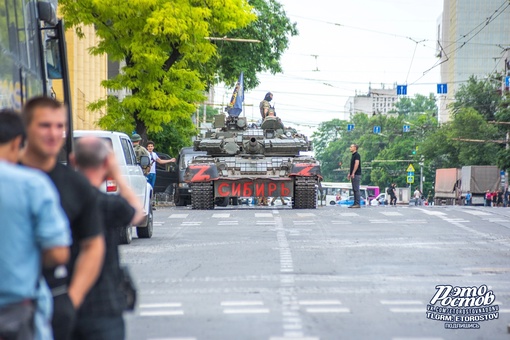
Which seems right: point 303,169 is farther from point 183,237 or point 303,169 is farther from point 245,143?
point 183,237

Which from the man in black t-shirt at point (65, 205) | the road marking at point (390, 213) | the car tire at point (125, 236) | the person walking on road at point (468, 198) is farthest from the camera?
the person walking on road at point (468, 198)

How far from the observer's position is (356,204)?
3266cm

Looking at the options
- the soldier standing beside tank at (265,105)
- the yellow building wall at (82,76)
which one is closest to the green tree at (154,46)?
the soldier standing beside tank at (265,105)

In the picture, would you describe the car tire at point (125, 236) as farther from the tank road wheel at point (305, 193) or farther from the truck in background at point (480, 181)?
the truck in background at point (480, 181)

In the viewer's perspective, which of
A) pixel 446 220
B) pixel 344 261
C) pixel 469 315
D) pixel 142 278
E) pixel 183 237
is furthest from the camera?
pixel 446 220

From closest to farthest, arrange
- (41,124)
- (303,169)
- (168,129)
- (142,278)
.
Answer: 1. (41,124)
2. (142,278)
3. (303,169)
4. (168,129)

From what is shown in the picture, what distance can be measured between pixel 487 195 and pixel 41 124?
251 feet

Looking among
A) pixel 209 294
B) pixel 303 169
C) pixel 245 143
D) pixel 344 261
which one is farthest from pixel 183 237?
pixel 245 143

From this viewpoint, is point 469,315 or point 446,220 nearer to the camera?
point 469,315

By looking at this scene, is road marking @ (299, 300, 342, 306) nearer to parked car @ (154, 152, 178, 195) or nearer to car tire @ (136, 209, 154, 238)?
Result: car tire @ (136, 209, 154, 238)

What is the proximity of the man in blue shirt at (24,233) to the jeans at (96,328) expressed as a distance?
94 centimetres

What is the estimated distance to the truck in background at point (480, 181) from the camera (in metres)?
81.3

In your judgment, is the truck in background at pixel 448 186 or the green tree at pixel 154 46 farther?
the truck in background at pixel 448 186

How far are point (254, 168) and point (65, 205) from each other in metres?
27.1
